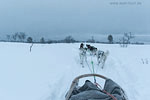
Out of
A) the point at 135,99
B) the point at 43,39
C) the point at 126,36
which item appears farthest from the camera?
the point at 43,39

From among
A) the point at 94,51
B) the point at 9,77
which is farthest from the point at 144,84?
the point at 94,51

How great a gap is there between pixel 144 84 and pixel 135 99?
1357 mm

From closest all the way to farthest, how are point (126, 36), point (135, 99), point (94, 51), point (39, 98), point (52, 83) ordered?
point (39, 98) → point (135, 99) → point (52, 83) → point (94, 51) → point (126, 36)

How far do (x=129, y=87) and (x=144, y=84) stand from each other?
520mm

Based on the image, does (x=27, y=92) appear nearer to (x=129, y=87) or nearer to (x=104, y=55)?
(x=129, y=87)

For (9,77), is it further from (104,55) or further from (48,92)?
(104,55)

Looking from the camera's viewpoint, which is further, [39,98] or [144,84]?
[144,84]

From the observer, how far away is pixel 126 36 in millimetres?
47281

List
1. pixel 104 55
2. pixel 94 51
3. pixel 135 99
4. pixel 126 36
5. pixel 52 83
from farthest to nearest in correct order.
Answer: pixel 126 36 → pixel 94 51 → pixel 104 55 → pixel 52 83 → pixel 135 99

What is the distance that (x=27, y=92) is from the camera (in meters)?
4.26

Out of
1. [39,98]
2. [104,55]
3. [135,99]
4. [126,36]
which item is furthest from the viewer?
[126,36]

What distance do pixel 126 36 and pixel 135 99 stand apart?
4479 cm

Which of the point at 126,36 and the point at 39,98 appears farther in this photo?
the point at 126,36

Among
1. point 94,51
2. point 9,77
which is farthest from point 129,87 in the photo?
point 94,51
